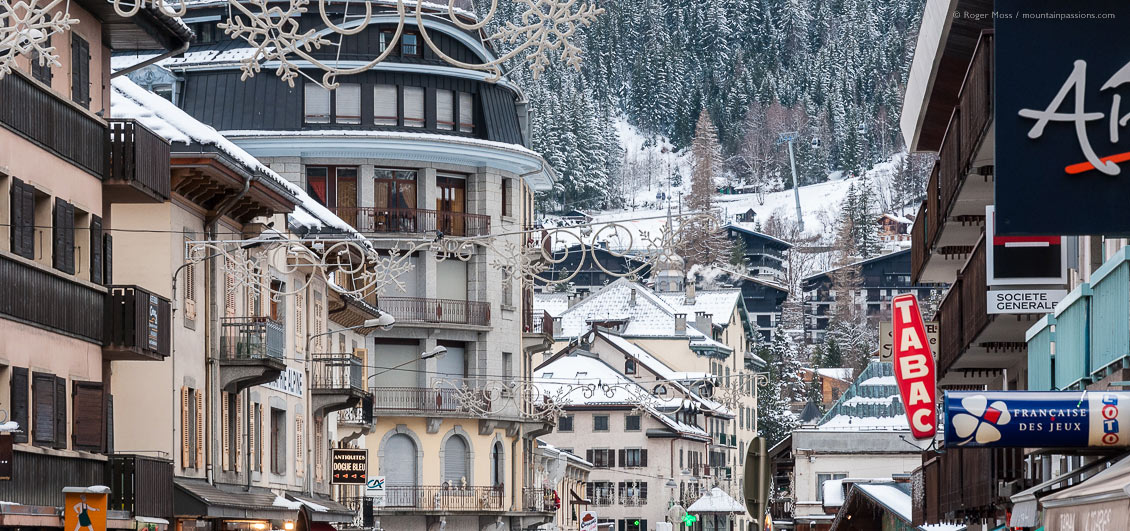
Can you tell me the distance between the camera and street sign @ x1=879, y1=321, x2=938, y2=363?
34.7 meters

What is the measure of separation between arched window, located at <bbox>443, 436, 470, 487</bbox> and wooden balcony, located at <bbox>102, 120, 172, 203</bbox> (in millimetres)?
39054

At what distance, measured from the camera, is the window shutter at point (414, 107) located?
65.6 meters

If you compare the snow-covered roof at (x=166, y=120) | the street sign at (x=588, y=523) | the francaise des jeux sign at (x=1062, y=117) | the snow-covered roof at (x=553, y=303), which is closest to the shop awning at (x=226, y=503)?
the snow-covered roof at (x=166, y=120)

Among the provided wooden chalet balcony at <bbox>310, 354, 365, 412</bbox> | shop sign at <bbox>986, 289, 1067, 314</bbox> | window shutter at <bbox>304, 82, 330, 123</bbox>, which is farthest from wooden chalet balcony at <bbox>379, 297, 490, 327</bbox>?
shop sign at <bbox>986, 289, 1067, 314</bbox>

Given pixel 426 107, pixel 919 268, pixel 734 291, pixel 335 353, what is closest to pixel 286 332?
pixel 335 353

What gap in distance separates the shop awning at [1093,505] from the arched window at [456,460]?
53.3 metres

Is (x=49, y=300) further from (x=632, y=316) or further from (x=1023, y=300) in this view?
(x=632, y=316)

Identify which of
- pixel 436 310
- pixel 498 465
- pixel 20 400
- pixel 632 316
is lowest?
pixel 498 465

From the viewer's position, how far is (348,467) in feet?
158

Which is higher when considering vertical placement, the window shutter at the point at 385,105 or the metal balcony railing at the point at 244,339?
the window shutter at the point at 385,105

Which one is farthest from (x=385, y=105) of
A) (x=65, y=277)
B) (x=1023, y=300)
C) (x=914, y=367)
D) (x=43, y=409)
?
(x=1023, y=300)

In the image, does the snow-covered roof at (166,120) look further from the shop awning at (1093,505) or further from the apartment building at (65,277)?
the shop awning at (1093,505)

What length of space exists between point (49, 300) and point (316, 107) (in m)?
38.1

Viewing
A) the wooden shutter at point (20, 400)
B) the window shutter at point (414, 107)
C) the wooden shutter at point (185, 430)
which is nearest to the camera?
the wooden shutter at point (20, 400)
